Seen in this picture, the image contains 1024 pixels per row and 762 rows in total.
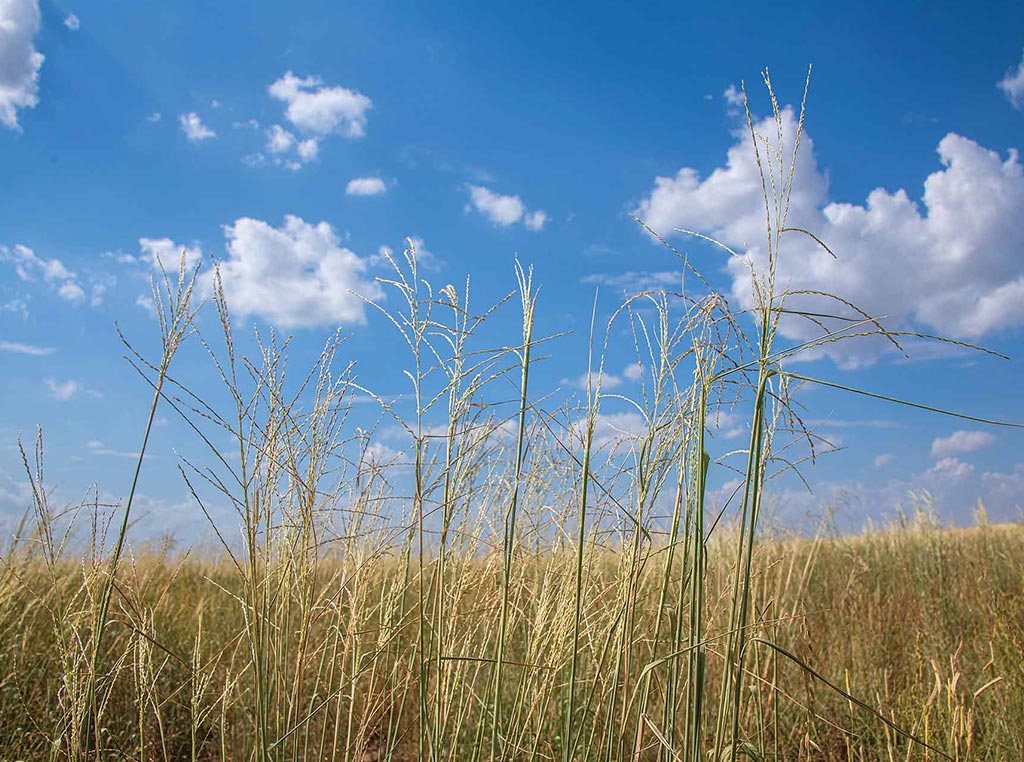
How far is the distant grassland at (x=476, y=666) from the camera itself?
6.70ft

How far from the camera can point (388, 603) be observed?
9.17ft

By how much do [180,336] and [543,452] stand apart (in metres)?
1.37

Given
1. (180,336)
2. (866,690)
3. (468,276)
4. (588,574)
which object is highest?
(468,276)

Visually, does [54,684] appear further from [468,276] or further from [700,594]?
[700,594]

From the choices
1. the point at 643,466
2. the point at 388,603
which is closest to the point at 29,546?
the point at 388,603

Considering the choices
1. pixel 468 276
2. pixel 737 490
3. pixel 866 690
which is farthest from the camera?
pixel 866 690

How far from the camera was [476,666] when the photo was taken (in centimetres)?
285

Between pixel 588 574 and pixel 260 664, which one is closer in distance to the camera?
pixel 260 664

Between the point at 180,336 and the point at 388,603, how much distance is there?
1.29 meters

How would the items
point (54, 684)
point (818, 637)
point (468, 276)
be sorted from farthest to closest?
1. point (818, 637)
2. point (54, 684)
3. point (468, 276)

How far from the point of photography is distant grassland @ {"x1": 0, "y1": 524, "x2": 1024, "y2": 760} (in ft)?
6.70

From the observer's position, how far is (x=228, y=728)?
381 centimetres

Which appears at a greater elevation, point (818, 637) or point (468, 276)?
point (468, 276)

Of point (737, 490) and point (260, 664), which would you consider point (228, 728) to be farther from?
point (737, 490)
